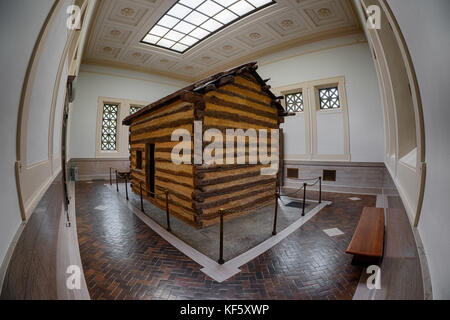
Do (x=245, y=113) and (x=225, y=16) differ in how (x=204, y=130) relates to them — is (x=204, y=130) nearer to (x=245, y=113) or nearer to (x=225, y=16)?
(x=245, y=113)

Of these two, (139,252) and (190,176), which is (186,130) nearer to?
(190,176)

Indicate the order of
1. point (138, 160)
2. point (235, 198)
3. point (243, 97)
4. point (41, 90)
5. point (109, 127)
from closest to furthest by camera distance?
1. point (41, 90)
2. point (235, 198)
3. point (243, 97)
4. point (138, 160)
5. point (109, 127)

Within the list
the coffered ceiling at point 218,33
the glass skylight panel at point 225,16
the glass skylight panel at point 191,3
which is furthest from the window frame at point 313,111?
the glass skylight panel at point 191,3

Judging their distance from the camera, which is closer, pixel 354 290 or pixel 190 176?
pixel 354 290

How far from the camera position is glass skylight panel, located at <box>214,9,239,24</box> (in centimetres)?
877

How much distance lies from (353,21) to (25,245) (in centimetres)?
1349

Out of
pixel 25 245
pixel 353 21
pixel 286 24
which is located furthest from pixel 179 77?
pixel 25 245

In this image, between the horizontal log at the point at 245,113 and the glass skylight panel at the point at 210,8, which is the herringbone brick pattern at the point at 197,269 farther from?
the glass skylight panel at the point at 210,8

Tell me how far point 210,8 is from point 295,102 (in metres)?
7.10

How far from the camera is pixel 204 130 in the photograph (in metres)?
5.14

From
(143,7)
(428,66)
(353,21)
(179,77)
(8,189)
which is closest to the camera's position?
(428,66)

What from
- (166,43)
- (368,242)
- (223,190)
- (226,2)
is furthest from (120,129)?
(368,242)
